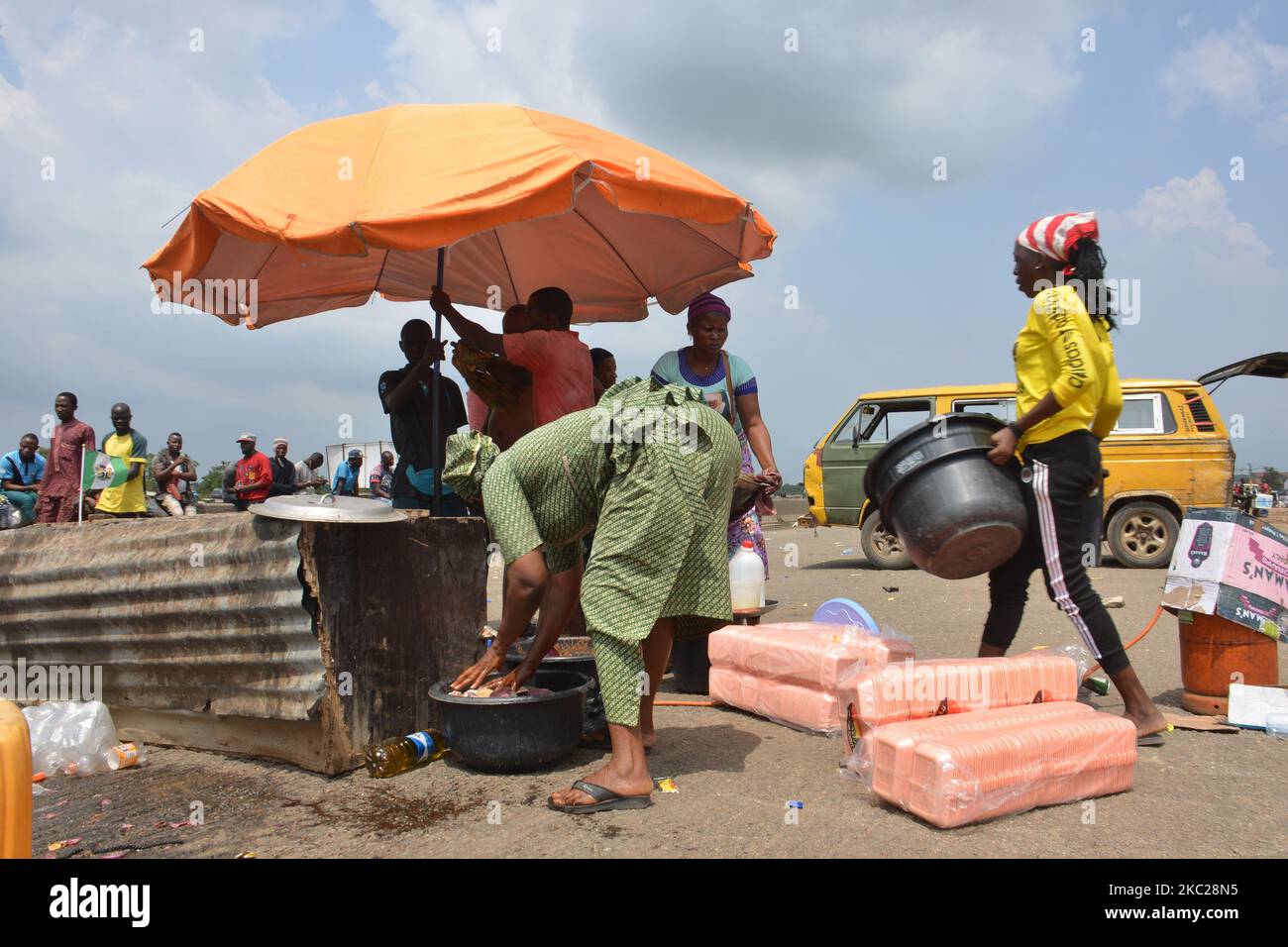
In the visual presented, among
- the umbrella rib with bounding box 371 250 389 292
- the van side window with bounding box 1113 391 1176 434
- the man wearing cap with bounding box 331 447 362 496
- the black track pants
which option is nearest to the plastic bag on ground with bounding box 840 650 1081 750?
the black track pants

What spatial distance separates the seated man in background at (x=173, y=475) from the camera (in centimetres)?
1203

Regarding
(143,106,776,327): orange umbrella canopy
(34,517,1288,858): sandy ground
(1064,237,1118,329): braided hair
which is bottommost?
(34,517,1288,858): sandy ground

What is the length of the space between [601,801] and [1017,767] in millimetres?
1344

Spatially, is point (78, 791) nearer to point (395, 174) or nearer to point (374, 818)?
point (374, 818)

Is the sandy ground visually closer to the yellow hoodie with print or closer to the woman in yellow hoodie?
the woman in yellow hoodie

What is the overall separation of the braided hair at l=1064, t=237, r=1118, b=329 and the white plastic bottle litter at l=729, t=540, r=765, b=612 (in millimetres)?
2115

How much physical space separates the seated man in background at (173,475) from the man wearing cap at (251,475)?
4.17 feet

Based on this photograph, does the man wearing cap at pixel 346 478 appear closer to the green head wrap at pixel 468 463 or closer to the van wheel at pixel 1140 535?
the green head wrap at pixel 468 463

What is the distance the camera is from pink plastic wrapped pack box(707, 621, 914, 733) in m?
3.73

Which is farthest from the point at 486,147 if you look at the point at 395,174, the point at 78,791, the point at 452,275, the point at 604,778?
the point at 78,791

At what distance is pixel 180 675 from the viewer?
12.2 ft

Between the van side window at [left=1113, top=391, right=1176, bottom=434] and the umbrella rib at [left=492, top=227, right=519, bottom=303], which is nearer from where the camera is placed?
the umbrella rib at [left=492, top=227, right=519, bottom=303]

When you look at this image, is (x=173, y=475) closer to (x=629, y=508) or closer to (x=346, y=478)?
(x=346, y=478)

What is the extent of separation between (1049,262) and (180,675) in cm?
419
